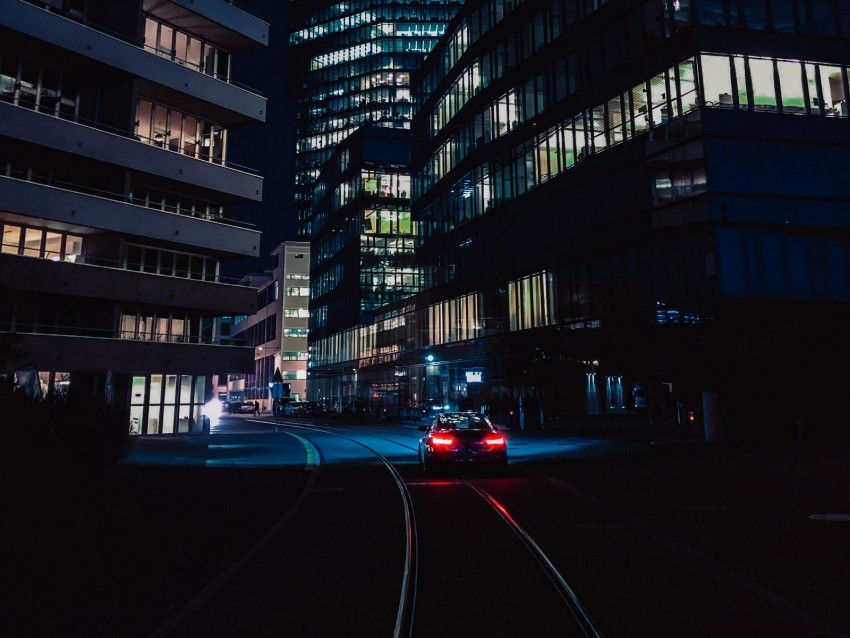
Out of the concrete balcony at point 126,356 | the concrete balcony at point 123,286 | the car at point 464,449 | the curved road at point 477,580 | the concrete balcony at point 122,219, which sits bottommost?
the curved road at point 477,580

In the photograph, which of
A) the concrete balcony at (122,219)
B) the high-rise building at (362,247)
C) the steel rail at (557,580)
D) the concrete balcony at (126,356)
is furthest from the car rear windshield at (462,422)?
the high-rise building at (362,247)

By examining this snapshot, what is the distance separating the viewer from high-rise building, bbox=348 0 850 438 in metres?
28.7

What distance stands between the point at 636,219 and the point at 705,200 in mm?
4491

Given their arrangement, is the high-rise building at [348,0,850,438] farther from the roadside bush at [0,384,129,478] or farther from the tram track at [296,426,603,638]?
the roadside bush at [0,384,129,478]

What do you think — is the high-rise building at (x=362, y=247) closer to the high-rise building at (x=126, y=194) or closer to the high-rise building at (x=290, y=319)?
the high-rise building at (x=290, y=319)

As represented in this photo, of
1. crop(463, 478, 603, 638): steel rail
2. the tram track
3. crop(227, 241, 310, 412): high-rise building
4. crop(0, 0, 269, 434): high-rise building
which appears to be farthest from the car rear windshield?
crop(227, 241, 310, 412): high-rise building

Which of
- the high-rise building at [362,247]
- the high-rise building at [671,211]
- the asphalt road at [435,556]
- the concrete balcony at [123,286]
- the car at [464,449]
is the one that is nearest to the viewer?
the asphalt road at [435,556]

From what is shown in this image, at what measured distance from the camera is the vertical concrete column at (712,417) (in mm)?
24531

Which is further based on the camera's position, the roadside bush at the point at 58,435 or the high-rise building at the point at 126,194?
the high-rise building at the point at 126,194

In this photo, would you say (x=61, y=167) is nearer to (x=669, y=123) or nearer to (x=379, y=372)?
(x=669, y=123)

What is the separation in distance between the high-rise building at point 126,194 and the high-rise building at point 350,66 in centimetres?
9693

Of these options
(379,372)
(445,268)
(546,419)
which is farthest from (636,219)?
(379,372)

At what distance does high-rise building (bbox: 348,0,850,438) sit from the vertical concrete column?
0.07 meters

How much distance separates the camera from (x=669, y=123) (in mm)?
31562
